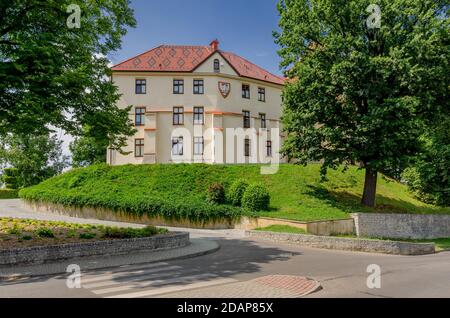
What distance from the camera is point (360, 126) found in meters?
23.7

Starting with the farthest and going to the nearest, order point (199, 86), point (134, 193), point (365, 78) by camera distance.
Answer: point (199, 86) → point (134, 193) → point (365, 78)

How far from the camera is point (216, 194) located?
27.3 m

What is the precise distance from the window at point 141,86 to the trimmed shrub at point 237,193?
70.3ft

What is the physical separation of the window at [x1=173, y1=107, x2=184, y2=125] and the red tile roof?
472cm

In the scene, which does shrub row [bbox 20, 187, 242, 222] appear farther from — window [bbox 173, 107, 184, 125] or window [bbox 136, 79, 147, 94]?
window [bbox 136, 79, 147, 94]

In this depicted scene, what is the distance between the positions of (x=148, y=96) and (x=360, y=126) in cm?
2703

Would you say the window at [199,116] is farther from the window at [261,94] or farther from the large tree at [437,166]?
the large tree at [437,166]

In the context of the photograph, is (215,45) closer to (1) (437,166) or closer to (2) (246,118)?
(2) (246,118)

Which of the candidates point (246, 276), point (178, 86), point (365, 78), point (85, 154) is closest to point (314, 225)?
point (365, 78)

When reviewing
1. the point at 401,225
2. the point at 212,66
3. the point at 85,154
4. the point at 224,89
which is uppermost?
the point at 212,66

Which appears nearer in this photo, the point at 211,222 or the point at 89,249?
the point at 89,249

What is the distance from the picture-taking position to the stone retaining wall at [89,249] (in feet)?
41.4

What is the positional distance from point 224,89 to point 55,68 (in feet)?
107
